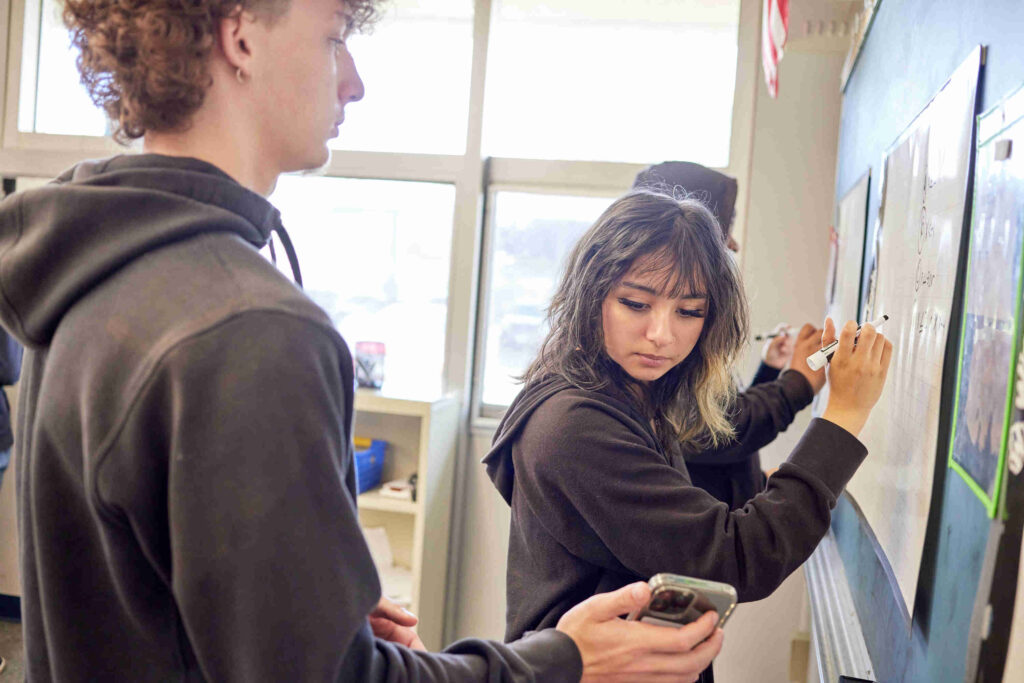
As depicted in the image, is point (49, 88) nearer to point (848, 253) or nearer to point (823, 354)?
point (848, 253)

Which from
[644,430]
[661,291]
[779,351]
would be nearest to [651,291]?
[661,291]

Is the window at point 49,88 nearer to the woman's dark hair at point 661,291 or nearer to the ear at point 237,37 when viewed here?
the woman's dark hair at point 661,291

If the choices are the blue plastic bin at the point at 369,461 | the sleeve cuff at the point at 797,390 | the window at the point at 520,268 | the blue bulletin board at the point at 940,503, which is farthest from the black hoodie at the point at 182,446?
the window at the point at 520,268

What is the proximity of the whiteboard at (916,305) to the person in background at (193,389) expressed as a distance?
514 millimetres

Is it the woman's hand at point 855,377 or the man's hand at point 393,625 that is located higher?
the woman's hand at point 855,377

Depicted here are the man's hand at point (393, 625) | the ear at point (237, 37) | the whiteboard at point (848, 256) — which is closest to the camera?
the ear at point (237, 37)

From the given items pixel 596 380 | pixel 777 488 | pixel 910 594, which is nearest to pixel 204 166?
pixel 596 380

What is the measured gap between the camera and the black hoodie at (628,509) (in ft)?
3.12

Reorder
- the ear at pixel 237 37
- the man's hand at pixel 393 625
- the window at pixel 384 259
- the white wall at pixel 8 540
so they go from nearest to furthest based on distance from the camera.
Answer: the ear at pixel 237 37, the man's hand at pixel 393 625, the window at pixel 384 259, the white wall at pixel 8 540

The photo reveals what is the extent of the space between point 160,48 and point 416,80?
8.80 feet

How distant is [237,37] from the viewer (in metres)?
0.62

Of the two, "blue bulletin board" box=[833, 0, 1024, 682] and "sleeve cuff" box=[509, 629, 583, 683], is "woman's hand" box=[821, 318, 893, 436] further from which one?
"sleeve cuff" box=[509, 629, 583, 683]

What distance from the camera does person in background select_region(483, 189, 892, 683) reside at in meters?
0.96

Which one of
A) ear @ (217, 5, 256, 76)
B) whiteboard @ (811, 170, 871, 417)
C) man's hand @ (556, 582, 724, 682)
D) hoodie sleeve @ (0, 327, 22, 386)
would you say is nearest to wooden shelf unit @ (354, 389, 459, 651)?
hoodie sleeve @ (0, 327, 22, 386)
